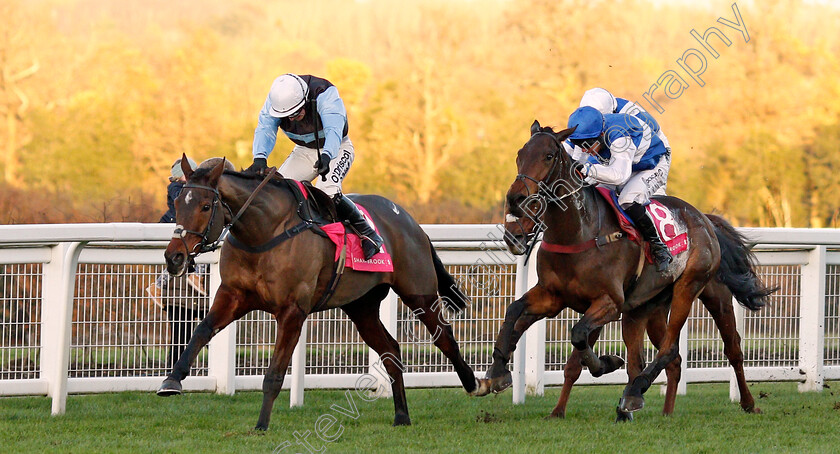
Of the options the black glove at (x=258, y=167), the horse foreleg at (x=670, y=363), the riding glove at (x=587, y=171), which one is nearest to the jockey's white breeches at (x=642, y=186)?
the riding glove at (x=587, y=171)

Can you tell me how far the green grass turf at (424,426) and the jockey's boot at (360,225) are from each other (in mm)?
924

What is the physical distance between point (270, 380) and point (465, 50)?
33924 millimetres

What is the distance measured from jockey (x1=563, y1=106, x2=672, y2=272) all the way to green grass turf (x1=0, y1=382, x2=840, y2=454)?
3.31ft

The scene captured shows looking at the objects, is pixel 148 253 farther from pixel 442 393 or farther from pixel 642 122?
pixel 642 122

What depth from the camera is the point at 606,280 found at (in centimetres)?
539

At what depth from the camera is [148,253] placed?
617 centimetres

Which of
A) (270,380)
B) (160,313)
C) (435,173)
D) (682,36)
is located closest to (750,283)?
(270,380)

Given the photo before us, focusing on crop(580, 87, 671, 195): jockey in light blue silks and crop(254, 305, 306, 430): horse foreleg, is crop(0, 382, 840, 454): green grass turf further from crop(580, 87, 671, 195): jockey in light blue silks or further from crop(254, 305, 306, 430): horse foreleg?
crop(580, 87, 671, 195): jockey in light blue silks

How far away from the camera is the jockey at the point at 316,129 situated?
5.43 meters

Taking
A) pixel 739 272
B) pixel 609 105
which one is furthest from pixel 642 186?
pixel 739 272

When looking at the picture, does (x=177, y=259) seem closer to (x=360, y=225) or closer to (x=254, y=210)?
(x=254, y=210)

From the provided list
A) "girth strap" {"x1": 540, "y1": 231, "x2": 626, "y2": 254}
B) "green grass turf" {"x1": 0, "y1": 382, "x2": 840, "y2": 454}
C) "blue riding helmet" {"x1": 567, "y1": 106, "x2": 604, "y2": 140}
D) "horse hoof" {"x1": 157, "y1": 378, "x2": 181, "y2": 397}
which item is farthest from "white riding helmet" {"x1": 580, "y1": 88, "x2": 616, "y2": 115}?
"horse hoof" {"x1": 157, "y1": 378, "x2": 181, "y2": 397}

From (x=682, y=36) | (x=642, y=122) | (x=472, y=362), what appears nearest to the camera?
(x=642, y=122)

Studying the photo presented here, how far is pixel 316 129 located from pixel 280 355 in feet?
3.99
